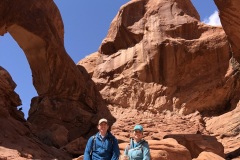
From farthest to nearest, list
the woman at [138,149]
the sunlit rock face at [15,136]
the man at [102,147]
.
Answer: the sunlit rock face at [15,136]
the man at [102,147]
the woman at [138,149]

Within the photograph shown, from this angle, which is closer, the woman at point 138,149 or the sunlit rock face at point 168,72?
the woman at point 138,149

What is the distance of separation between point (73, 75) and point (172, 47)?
727 cm

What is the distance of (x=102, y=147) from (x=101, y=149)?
0.04 m

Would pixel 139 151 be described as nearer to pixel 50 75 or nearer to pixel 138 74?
pixel 50 75

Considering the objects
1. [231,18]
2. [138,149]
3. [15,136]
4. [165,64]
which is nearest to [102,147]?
[138,149]

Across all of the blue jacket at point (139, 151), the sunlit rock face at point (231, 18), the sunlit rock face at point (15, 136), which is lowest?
the blue jacket at point (139, 151)

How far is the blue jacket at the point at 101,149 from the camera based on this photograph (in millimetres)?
6262

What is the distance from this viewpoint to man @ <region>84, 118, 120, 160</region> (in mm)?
6250

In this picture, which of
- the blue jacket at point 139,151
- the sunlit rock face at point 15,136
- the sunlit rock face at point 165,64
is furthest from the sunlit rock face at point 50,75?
the blue jacket at point 139,151

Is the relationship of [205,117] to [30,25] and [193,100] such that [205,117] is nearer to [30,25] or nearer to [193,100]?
[193,100]

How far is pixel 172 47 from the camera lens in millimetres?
26781

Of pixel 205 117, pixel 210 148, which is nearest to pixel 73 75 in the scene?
pixel 205 117

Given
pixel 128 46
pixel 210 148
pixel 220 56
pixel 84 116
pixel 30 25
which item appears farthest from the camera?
pixel 128 46

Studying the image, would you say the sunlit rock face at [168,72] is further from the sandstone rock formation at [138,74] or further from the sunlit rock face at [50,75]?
the sunlit rock face at [50,75]
